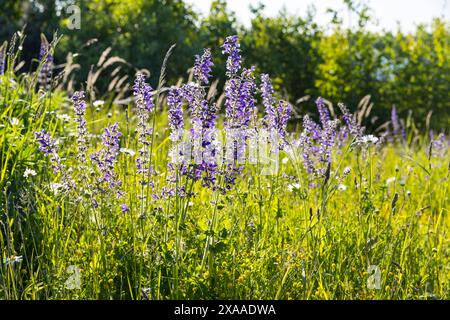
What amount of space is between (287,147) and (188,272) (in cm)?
94

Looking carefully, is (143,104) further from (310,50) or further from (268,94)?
(310,50)

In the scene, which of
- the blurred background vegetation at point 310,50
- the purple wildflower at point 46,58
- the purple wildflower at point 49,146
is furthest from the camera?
the blurred background vegetation at point 310,50

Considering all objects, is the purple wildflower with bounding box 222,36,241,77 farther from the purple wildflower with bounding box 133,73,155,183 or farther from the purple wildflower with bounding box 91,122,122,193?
the purple wildflower with bounding box 91,122,122,193

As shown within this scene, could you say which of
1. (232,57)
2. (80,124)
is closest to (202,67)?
(232,57)

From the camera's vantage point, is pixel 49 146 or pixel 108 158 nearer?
pixel 49 146

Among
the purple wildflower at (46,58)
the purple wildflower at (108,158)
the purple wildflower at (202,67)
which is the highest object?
the purple wildflower at (46,58)

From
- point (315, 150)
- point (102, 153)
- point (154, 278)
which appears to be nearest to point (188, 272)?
point (154, 278)

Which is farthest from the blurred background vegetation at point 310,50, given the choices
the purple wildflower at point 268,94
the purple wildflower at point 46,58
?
the purple wildflower at point 268,94

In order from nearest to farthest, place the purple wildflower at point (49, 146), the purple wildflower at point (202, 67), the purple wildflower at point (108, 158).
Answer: the purple wildflower at point (202, 67) → the purple wildflower at point (49, 146) → the purple wildflower at point (108, 158)

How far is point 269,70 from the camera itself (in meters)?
11.6

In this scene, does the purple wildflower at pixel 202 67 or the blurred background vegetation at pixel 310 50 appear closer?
the purple wildflower at pixel 202 67

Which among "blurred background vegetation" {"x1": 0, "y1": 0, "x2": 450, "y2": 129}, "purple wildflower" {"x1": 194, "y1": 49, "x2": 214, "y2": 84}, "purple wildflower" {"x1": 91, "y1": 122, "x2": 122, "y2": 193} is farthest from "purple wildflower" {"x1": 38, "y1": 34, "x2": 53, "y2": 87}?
"blurred background vegetation" {"x1": 0, "y1": 0, "x2": 450, "y2": 129}

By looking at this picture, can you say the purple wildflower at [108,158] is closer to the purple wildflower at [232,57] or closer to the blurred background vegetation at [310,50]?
the purple wildflower at [232,57]
